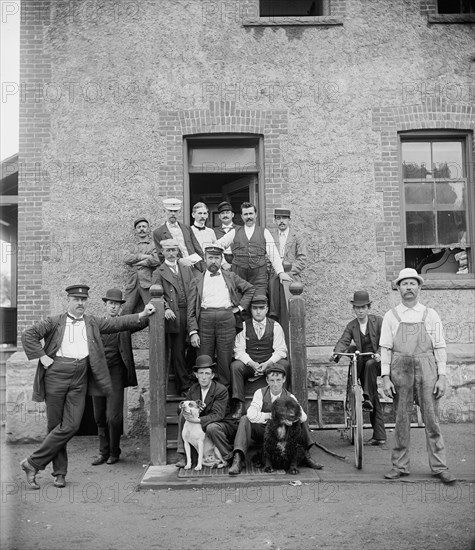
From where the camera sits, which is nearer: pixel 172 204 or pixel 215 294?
pixel 215 294

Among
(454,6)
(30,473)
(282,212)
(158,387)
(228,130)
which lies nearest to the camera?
(30,473)

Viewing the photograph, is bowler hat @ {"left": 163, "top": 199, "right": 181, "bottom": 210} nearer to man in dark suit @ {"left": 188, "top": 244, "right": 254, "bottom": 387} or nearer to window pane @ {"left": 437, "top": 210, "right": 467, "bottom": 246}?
man in dark suit @ {"left": 188, "top": 244, "right": 254, "bottom": 387}

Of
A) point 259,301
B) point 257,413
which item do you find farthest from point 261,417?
point 259,301

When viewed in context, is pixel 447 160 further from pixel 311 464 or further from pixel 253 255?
pixel 311 464

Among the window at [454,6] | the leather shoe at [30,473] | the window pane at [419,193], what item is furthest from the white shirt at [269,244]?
the window at [454,6]

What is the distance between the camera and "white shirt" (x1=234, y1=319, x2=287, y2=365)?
834 centimetres

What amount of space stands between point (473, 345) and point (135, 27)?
7201 mm

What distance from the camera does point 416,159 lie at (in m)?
10.9

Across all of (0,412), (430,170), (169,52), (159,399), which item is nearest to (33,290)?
(0,412)

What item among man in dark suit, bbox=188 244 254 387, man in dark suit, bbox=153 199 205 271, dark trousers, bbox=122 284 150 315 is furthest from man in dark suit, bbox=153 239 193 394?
dark trousers, bbox=122 284 150 315

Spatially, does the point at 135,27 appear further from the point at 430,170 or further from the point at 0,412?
the point at 0,412

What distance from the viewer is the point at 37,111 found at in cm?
1052

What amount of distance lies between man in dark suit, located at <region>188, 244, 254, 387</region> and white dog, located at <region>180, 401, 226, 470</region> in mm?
906

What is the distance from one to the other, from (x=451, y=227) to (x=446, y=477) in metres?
5.07
